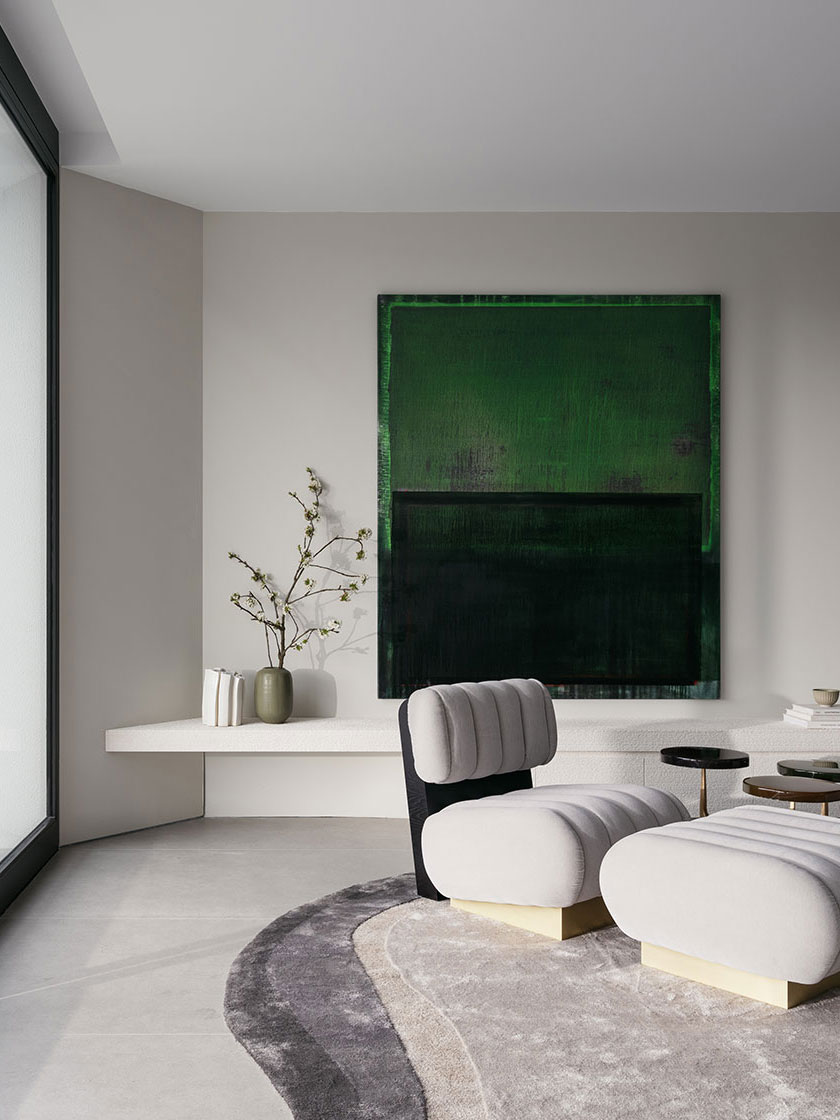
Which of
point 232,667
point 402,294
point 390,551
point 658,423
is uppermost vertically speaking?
point 402,294

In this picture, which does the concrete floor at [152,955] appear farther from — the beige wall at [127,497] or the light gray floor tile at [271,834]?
the beige wall at [127,497]

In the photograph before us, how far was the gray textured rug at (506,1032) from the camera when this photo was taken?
87.4 inches

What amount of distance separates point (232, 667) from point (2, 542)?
1.74 meters

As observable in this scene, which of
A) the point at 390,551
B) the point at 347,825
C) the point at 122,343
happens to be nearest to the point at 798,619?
the point at 390,551

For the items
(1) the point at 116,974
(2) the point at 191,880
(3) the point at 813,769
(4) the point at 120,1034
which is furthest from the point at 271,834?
(3) the point at 813,769

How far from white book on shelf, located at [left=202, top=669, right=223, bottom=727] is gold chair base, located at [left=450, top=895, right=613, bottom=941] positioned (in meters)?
1.68

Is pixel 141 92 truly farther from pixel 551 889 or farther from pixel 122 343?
pixel 551 889

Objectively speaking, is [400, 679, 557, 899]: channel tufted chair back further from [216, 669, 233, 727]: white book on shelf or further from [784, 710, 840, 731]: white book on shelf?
[784, 710, 840, 731]: white book on shelf

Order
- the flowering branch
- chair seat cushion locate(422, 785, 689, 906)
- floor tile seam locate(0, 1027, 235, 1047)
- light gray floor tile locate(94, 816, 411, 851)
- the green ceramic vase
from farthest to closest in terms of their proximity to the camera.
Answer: the flowering branch < the green ceramic vase < light gray floor tile locate(94, 816, 411, 851) < chair seat cushion locate(422, 785, 689, 906) < floor tile seam locate(0, 1027, 235, 1047)

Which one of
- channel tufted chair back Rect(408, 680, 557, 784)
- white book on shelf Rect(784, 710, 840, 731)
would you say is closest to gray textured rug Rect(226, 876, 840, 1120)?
channel tufted chair back Rect(408, 680, 557, 784)

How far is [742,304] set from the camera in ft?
17.0

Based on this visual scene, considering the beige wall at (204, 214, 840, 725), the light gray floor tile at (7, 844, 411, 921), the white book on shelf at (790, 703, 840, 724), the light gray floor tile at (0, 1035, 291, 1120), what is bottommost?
the light gray floor tile at (7, 844, 411, 921)

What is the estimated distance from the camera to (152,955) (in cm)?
317

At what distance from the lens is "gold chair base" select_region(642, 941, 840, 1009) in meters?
2.71
